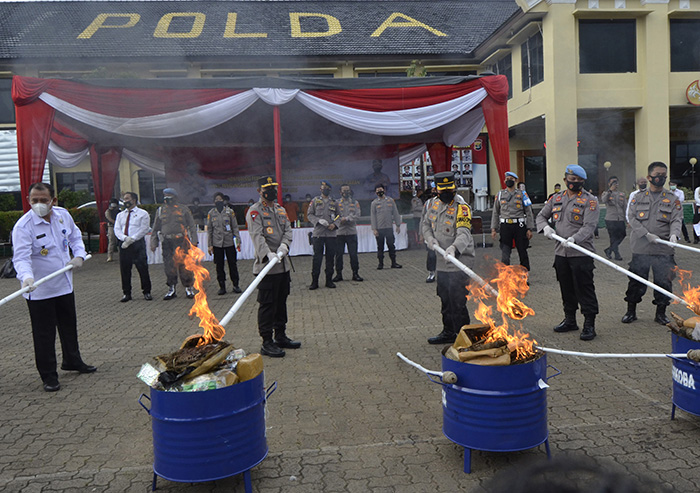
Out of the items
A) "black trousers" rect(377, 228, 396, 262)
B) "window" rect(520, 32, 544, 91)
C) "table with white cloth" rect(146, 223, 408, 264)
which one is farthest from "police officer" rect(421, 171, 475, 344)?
"window" rect(520, 32, 544, 91)

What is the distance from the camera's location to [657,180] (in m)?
5.85

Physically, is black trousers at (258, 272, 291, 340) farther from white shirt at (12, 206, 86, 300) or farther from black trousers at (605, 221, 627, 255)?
black trousers at (605, 221, 627, 255)

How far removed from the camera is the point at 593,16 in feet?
49.8

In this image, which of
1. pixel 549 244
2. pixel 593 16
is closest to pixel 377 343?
pixel 549 244

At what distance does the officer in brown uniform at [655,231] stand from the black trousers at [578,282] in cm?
74

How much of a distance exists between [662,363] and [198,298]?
163 inches

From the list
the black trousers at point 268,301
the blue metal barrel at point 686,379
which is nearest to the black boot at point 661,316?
the blue metal barrel at point 686,379

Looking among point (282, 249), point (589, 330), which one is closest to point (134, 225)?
point (282, 249)

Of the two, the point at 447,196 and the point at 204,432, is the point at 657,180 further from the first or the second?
the point at 204,432

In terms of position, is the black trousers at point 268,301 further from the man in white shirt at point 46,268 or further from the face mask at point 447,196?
the face mask at point 447,196

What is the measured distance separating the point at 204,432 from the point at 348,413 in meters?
1.52

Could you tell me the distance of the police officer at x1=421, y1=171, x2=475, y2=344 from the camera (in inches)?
215

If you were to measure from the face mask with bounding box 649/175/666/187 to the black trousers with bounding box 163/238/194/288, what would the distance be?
701 cm

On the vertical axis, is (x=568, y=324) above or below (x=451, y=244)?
below
